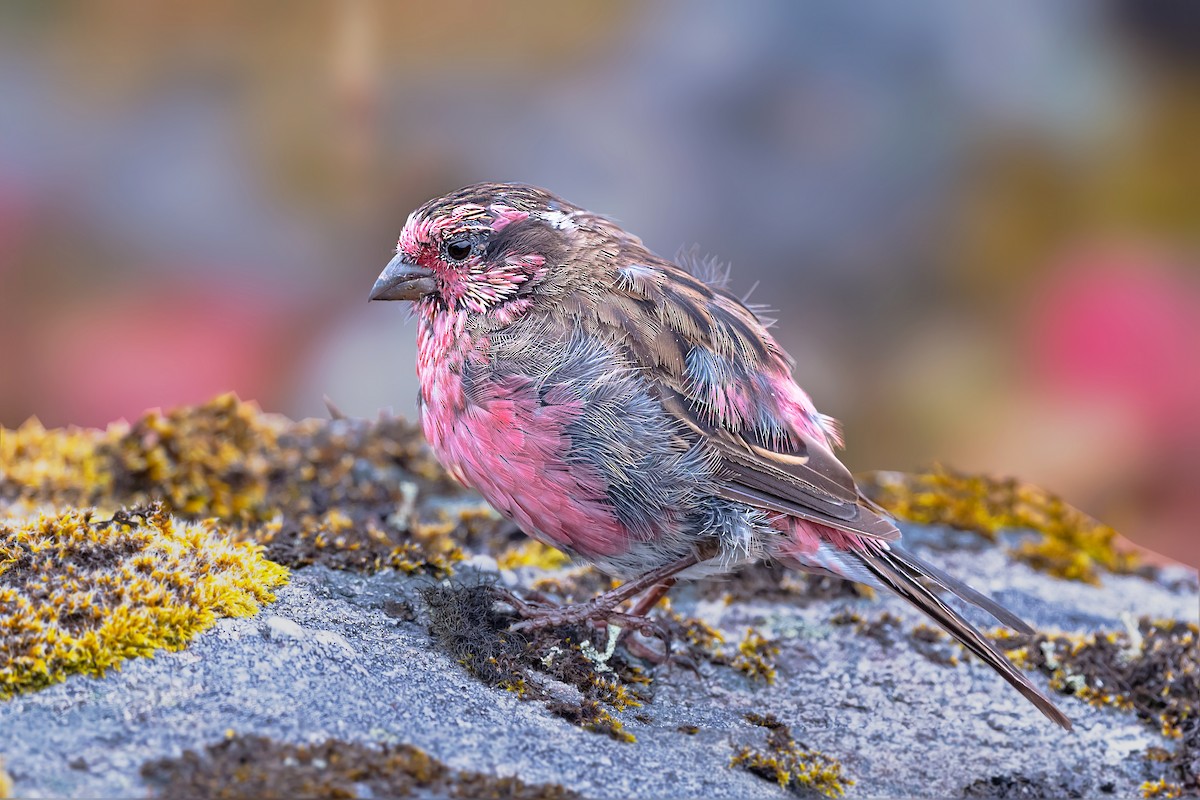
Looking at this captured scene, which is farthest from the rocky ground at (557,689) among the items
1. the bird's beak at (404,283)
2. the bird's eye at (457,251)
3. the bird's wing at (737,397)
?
the bird's eye at (457,251)

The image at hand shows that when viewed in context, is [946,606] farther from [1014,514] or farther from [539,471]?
[1014,514]

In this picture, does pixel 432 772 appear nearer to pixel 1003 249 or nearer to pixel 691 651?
pixel 691 651

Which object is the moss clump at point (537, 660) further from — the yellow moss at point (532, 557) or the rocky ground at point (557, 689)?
the yellow moss at point (532, 557)

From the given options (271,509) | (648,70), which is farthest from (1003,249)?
(271,509)

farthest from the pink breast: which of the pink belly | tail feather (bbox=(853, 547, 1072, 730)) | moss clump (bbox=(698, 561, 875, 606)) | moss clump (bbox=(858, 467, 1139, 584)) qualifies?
moss clump (bbox=(858, 467, 1139, 584))

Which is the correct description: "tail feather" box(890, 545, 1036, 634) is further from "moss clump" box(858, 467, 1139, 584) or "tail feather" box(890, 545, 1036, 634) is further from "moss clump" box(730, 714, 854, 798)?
"moss clump" box(858, 467, 1139, 584)

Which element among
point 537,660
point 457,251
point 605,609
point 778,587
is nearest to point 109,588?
point 537,660
